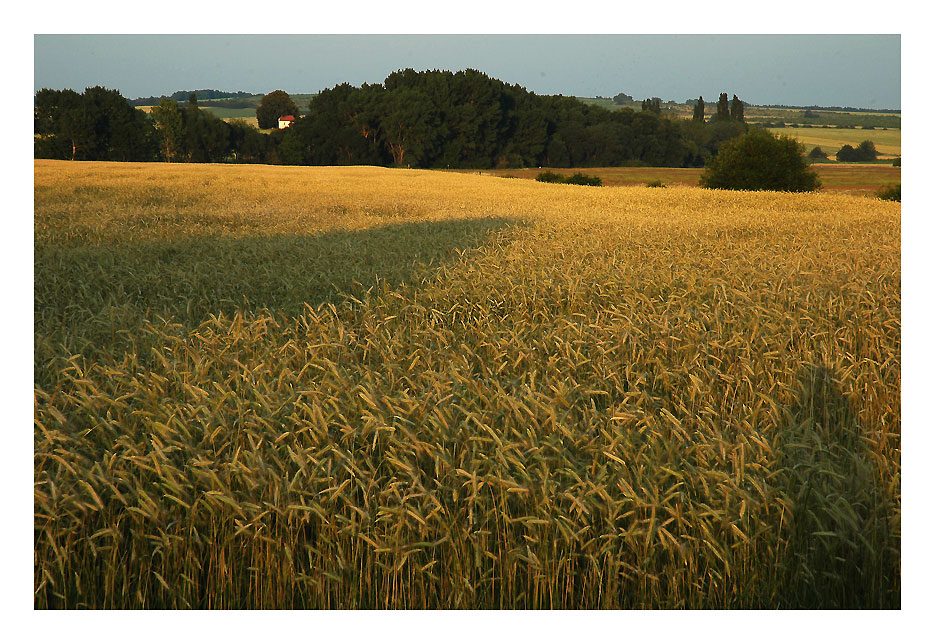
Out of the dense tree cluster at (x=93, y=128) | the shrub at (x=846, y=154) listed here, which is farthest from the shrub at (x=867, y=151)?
the dense tree cluster at (x=93, y=128)

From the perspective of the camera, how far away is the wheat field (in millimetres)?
2344

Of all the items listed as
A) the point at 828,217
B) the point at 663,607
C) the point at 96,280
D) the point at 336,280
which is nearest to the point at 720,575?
the point at 663,607

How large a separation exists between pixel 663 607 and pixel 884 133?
59241 mm

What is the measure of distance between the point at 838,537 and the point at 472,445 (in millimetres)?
1402

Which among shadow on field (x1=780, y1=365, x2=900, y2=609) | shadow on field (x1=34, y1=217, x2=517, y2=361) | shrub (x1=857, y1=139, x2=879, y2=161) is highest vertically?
shrub (x1=857, y1=139, x2=879, y2=161)

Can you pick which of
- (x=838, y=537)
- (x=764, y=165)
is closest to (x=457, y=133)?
(x=764, y=165)

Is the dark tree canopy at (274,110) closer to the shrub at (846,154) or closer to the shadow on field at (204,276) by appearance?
the shrub at (846,154)

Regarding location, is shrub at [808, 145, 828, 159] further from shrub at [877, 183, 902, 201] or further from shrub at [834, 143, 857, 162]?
shrub at [877, 183, 902, 201]

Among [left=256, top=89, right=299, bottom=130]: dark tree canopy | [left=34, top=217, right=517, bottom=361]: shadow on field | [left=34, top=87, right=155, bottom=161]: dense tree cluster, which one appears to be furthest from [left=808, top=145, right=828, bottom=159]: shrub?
[left=34, top=217, right=517, bottom=361]: shadow on field

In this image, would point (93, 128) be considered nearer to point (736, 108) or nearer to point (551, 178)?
point (551, 178)

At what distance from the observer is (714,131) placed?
5928 cm

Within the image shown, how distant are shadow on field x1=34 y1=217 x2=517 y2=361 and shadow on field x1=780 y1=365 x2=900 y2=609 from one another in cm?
360

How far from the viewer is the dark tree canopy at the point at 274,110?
208 feet

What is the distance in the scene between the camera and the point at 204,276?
6773 millimetres
